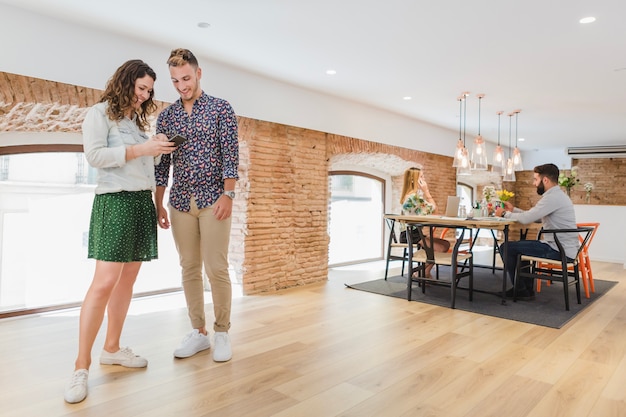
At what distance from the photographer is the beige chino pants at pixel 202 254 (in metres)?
2.31

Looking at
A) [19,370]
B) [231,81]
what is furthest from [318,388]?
[231,81]

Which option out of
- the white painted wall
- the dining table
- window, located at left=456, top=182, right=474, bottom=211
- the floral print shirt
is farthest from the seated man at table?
window, located at left=456, top=182, right=474, bottom=211

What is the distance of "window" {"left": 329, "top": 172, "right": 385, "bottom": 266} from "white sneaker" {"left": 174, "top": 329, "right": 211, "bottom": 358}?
3780 mm

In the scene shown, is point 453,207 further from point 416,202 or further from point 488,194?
point 416,202

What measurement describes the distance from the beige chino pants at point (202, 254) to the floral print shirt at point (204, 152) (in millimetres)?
68

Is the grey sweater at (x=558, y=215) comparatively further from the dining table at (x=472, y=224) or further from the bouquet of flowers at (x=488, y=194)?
the bouquet of flowers at (x=488, y=194)

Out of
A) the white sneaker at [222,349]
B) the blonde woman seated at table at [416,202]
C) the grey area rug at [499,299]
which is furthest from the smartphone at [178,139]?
the blonde woman seated at table at [416,202]

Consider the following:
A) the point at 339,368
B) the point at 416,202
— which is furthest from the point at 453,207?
the point at 339,368

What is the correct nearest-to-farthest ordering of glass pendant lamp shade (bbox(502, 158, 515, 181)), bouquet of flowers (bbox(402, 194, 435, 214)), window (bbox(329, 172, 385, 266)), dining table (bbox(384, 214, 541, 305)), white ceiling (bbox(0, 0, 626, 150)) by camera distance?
white ceiling (bbox(0, 0, 626, 150)), dining table (bbox(384, 214, 541, 305)), bouquet of flowers (bbox(402, 194, 435, 214)), glass pendant lamp shade (bbox(502, 158, 515, 181)), window (bbox(329, 172, 385, 266))

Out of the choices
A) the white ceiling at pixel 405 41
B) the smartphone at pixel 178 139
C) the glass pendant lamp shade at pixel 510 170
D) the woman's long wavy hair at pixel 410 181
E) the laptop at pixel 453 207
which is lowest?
the laptop at pixel 453 207

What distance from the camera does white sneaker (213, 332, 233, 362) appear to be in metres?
2.38

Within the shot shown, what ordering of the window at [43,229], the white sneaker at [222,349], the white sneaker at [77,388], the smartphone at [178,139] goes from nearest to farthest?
the white sneaker at [77,388] → the smartphone at [178,139] → the white sneaker at [222,349] → the window at [43,229]

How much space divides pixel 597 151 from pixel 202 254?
9.00 m

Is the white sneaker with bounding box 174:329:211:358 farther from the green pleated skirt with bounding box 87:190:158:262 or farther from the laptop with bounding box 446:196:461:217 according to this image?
the laptop with bounding box 446:196:461:217
